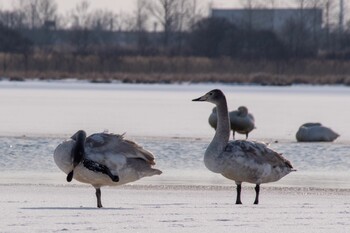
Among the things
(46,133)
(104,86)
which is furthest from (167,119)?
(104,86)

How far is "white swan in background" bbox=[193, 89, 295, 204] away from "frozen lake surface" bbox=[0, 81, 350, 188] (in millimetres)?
1820

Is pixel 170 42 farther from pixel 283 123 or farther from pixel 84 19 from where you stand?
pixel 283 123

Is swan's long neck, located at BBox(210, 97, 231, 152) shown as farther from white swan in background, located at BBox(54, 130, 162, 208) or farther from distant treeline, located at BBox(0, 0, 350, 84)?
distant treeline, located at BBox(0, 0, 350, 84)

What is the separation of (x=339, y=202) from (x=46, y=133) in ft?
30.2

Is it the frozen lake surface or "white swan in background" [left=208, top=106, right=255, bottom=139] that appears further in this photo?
"white swan in background" [left=208, top=106, right=255, bottom=139]

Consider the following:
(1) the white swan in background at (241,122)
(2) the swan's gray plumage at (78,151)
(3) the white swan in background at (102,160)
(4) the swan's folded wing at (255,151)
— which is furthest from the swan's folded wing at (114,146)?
(1) the white swan in background at (241,122)

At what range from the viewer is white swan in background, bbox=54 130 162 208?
29.7 feet

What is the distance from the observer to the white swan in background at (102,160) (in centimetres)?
904

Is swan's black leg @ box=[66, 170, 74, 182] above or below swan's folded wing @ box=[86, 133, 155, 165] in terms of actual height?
below

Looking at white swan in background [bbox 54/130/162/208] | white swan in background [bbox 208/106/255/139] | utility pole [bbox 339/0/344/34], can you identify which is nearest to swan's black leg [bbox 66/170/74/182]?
white swan in background [bbox 54/130/162/208]

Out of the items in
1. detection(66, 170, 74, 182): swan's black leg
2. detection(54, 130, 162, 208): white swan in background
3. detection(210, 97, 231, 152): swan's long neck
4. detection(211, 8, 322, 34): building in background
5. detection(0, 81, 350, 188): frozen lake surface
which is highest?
detection(211, 8, 322, 34): building in background

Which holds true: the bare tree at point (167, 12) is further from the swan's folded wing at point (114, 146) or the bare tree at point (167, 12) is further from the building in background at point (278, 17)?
the swan's folded wing at point (114, 146)

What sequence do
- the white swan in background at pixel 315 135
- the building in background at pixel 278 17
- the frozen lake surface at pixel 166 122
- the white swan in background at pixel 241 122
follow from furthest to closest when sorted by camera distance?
the building in background at pixel 278 17
the white swan in background at pixel 241 122
the white swan in background at pixel 315 135
the frozen lake surface at pixel 166 122

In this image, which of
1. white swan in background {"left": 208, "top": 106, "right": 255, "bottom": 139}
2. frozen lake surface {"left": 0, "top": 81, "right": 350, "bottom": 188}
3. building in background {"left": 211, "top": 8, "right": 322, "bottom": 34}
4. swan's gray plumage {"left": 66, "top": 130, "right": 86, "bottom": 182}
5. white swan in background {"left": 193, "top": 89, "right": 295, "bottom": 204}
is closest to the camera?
swan's gray plumage {"left": 66, "top": 130, "right": 86, "bottom": 182}
